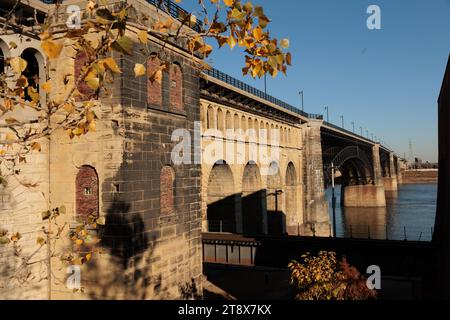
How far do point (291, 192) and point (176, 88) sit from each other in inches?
1605

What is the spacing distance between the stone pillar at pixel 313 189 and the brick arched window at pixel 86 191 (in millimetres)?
46274

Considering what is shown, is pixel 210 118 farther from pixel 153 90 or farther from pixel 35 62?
pixel 35 62

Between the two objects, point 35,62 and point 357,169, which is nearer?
point 35,62

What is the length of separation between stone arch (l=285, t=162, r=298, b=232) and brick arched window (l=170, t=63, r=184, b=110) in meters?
38.2

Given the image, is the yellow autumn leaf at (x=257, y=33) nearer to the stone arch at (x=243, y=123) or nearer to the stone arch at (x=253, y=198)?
the stone arch at (x=243, y=123)

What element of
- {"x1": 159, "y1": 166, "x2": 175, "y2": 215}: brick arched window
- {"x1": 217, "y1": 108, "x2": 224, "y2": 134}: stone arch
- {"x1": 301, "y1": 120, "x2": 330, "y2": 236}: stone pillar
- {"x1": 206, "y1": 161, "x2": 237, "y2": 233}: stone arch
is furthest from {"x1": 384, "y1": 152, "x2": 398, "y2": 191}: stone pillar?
{"x1": 159, "y1": 166, "x2": 175, "y2": 215}: brick arched window

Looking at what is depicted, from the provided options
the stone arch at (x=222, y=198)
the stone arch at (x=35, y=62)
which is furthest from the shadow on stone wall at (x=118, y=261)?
the stone arch at (x=222, y=198)

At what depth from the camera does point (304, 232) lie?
5466 cm

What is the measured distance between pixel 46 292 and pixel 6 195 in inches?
148

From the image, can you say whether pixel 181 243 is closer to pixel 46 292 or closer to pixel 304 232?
pixel 46 292

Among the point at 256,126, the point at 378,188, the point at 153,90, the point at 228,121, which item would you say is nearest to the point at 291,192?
the point at 256,126

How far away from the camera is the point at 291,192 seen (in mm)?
54562
